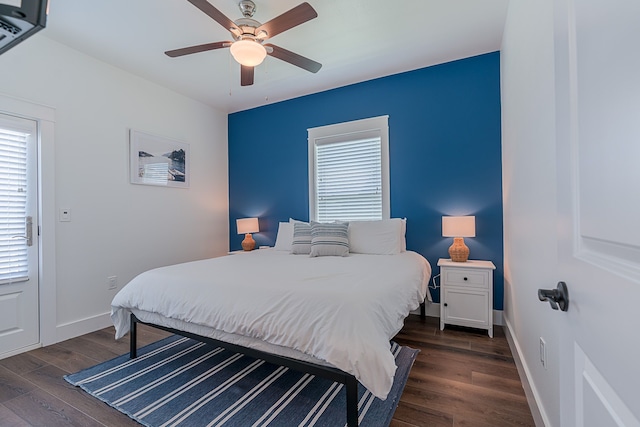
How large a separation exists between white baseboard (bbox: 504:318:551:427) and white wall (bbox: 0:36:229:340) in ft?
12.5

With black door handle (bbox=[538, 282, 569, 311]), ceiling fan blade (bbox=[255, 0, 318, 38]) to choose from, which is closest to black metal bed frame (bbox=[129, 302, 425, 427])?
black door handle (bbox=[538, 282, 569, 311])

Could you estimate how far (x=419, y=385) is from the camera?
6.39 ft

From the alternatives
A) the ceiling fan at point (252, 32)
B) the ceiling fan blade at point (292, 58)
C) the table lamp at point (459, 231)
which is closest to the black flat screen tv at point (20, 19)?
the ceiling fan at point (252, 32)

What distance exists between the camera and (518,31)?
80.9 inches

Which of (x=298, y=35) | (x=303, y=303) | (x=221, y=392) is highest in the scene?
(x=298, y=35)

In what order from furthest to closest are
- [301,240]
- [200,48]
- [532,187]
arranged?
[301,240] < [200,48] < [532,187]

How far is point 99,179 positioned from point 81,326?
1521 mm

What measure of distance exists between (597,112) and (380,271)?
5.97ft

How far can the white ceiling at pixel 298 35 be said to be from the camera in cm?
234

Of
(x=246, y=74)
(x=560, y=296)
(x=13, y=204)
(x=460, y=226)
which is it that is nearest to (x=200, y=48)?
(x=246, y=74)

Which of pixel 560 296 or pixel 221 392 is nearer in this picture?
pixel 560 296

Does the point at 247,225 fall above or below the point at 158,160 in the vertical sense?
below

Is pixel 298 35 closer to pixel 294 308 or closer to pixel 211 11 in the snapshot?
pixel 211 11

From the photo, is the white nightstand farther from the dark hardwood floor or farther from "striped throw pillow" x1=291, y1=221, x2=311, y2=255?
"striped throw pillow" x1=291, y1=221, x2=311, y2=255
